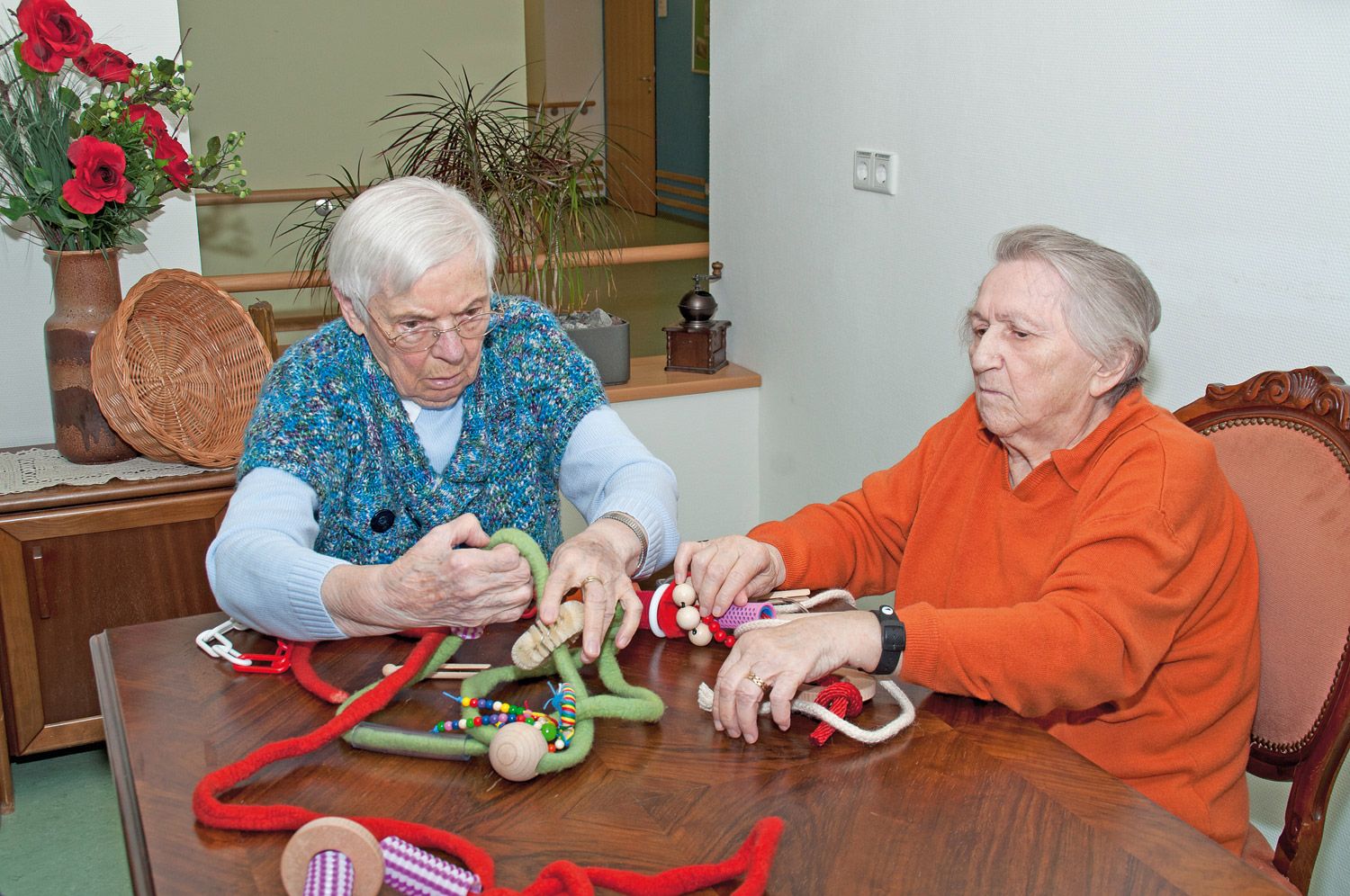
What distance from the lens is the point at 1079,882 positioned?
1010 millimetres

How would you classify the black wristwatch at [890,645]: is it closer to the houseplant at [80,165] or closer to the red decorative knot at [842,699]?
the red decorative knot at [842,699]

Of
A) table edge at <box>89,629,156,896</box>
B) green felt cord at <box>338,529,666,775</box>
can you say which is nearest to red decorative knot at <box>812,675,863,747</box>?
green felt cord at <box>338,529,666,775</box>

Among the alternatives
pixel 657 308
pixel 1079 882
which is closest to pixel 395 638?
pixel 1079 882

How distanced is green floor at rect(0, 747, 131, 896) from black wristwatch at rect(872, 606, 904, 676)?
1.78 m

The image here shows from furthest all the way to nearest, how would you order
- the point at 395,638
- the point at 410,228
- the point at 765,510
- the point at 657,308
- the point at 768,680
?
the point at 657,308 < the point at 765,510 < the point at 410,228 < the point at 395,638 < the point at 768,680

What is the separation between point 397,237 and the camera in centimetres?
163

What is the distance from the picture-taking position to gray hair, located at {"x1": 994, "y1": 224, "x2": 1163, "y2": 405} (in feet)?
4.95

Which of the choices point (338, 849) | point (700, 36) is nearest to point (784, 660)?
point (338, 849)

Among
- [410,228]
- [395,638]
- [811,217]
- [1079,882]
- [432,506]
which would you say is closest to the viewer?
[1079,882]

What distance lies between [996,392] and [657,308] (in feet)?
14.7

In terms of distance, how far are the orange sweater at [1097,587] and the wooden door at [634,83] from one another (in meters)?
7.58

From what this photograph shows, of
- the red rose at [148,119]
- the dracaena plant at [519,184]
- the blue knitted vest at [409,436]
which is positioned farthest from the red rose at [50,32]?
the blue knitted vest at [409,436]

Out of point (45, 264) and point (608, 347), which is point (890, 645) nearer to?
point (608, 347)

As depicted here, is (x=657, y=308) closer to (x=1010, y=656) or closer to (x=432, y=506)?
(x=432, y=506)
